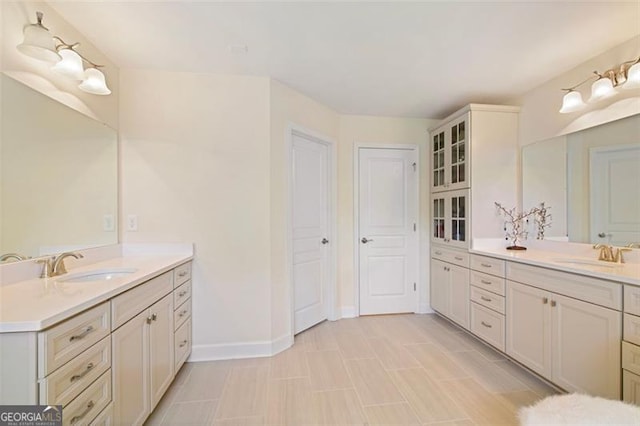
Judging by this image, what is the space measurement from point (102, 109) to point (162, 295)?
1478 millimetres

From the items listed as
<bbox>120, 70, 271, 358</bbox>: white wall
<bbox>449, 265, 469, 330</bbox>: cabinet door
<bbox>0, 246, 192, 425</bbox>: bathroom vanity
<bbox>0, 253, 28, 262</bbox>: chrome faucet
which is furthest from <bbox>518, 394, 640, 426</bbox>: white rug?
<bbox>0, 253, 28, 262</bbox>: chrome faucet

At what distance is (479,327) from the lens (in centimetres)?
248

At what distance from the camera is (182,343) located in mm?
2062

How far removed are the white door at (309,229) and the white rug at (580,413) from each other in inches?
82.0

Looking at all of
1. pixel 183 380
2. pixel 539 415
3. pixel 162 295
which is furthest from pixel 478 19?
pixel 183 380

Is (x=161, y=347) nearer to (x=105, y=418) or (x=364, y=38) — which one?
(x=105, y=418)

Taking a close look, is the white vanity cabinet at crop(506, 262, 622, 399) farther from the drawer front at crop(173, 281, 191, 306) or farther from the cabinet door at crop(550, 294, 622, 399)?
the drawer front at crop(173, 281, 191, 306)

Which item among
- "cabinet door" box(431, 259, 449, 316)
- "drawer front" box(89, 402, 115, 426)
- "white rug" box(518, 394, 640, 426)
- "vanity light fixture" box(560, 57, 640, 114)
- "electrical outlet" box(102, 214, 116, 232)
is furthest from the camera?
"cabinet door" box(431, 259, 449, 316)

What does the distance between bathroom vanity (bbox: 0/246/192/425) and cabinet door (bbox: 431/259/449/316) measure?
8.67 ft

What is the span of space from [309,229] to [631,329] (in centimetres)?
235

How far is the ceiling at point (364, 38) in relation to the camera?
5.18ft

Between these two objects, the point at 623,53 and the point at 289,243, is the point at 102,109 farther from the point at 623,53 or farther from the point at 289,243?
the point at 623,53

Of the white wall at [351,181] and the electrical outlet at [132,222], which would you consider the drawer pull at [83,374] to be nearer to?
the electrical outlet at [132,222]

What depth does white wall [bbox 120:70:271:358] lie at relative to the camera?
225 centimetres
